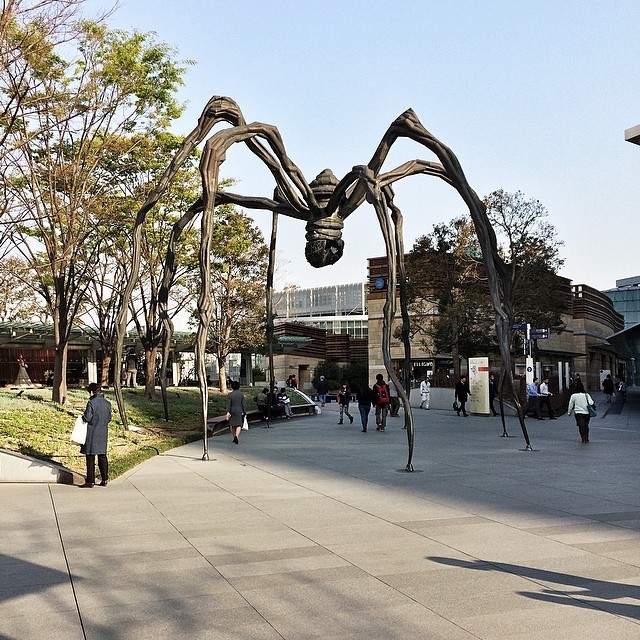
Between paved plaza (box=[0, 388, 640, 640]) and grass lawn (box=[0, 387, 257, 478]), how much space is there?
153 centimetres

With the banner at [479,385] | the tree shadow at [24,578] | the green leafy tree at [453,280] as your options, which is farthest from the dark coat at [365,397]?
the green leafy tree at [453,280]

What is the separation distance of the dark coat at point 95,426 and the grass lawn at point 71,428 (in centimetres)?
84

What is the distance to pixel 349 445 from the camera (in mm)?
15336

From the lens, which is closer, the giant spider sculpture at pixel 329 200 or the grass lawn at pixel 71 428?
the giant spider sculpture at pixel 329 200

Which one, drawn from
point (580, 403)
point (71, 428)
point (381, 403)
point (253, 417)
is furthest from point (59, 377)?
point (580, 403)

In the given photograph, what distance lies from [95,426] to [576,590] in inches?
267

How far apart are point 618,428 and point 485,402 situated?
6.47 m

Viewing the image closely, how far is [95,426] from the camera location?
9734 millimetres

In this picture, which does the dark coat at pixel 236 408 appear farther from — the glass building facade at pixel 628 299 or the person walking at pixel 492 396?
the glass building facade at pixel 628 299

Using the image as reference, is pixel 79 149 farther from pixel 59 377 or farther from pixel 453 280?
pixel 453 280

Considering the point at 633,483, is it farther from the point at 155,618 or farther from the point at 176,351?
the point at 176,351

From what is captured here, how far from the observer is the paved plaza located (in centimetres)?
415

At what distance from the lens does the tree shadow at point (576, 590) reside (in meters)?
4.36

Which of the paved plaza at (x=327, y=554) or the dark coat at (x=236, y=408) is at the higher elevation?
the dark coat at (x=236, y=408)
